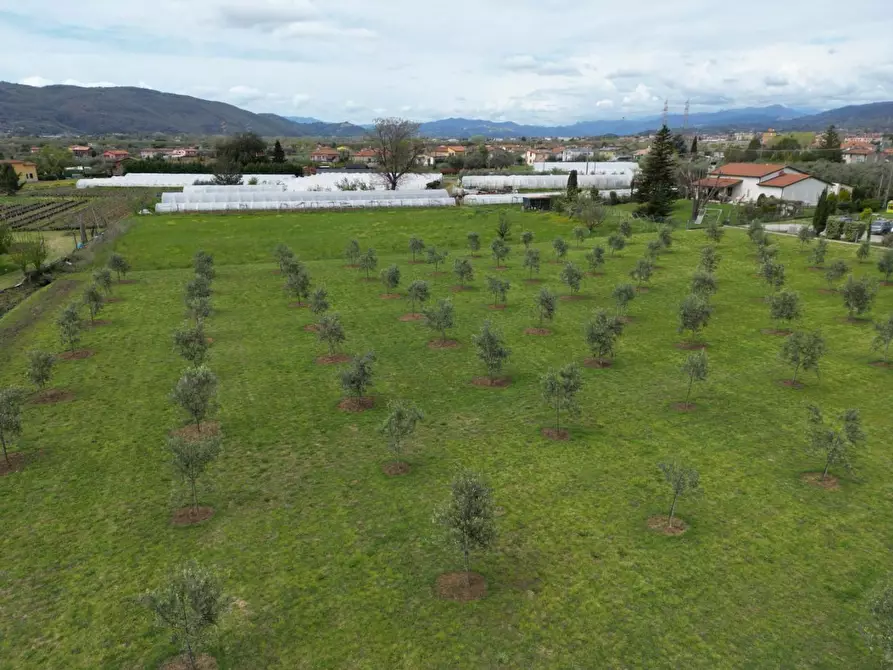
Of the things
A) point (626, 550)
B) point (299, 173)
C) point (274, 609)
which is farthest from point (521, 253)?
point (299, 173)

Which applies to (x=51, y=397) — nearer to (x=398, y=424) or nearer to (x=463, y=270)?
(x=398, y=424)

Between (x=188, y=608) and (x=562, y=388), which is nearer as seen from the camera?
(x=188, y=608)

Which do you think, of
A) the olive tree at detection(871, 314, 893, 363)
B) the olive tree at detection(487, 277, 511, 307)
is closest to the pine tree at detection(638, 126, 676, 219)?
the olive tree at detection(487, 277, 511, 307)

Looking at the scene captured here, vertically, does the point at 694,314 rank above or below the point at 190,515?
above

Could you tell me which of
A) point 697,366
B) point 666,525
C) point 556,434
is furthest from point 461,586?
point 697,366

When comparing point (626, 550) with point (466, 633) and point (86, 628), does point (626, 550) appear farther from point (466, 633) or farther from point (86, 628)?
point (86, 628)

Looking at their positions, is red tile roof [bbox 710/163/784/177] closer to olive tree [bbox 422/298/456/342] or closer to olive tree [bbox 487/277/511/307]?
olive tree [bbox 487/277/511/307]

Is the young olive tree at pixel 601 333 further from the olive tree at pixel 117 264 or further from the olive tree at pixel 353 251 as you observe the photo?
the olive tree at pixel 117 264
